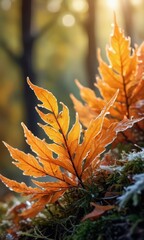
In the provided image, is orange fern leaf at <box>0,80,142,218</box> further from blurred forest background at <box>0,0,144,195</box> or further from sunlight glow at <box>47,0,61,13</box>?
sunlight glow at <box>47,0,61,13</box>

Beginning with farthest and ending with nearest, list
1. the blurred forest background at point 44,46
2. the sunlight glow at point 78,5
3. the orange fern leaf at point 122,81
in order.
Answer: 1. the sunlight glow at point 78,5
2. the blurred forest background at point 44,46
3. the orange fern leaf at point 122,81

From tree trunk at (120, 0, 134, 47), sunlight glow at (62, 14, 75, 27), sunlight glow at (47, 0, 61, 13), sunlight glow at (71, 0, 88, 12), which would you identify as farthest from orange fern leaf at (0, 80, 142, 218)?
sunlight glow at (47, 0, 61, 13)

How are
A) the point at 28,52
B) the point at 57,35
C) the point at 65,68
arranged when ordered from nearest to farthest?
the point at 28,52, the point at 57,35, the point at 65,68

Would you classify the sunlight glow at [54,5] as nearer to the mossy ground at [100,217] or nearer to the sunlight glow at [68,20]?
Answer: the sunlight glow at [68,20]

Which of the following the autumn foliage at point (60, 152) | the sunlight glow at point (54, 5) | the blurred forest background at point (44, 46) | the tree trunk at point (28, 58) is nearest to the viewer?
the autumn foliage at point (60, 152)

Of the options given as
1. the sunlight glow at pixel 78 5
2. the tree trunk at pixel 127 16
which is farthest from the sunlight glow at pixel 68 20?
the tree trunk at pixel 127 16

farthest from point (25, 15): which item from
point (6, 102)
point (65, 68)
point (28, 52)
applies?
point (65, 68)

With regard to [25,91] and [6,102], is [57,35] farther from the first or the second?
[25,91]
